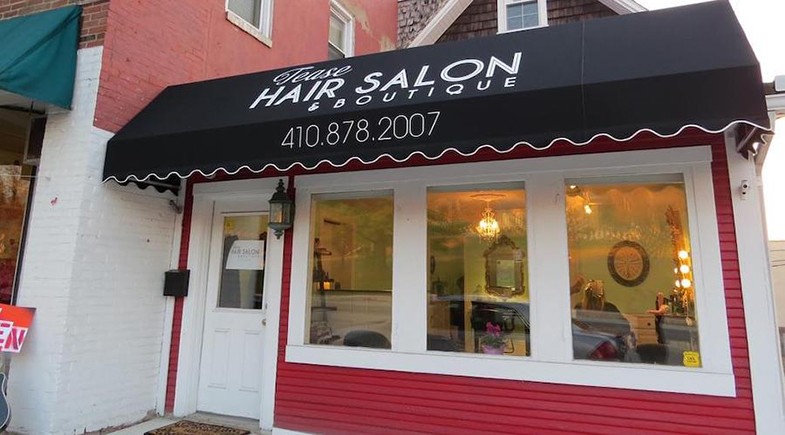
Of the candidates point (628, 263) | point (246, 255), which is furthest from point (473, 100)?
point (246, 255)

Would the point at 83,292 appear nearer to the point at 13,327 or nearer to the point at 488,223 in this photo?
the point at 13,327

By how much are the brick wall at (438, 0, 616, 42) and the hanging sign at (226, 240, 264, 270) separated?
191 inches

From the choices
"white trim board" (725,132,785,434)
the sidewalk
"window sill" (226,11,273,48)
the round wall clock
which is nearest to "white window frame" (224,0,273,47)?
"window sill" (226,11,273,48)

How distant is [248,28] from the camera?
675 cm

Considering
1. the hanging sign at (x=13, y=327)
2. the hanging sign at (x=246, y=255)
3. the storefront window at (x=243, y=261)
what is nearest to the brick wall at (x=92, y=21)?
the storefront window at (x=243, y=261)

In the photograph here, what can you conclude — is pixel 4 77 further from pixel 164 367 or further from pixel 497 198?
pixel 497 198

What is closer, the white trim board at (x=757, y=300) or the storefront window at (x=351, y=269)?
the white trim board at (x=757, y=300)

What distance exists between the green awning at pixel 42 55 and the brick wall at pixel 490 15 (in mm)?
5345

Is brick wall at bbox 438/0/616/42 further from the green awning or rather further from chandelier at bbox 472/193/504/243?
the green awning

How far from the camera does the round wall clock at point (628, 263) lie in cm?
405

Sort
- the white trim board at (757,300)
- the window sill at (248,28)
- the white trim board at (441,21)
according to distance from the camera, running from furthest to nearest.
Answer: the white trim board at (441,21)
the window sill at (248,28)
the white trim board at (757,300)

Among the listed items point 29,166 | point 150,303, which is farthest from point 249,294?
point 29,166

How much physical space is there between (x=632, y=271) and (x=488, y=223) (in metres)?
1.26

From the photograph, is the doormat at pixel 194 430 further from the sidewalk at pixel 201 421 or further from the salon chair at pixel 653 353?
the salon chair at pixel 653 353
